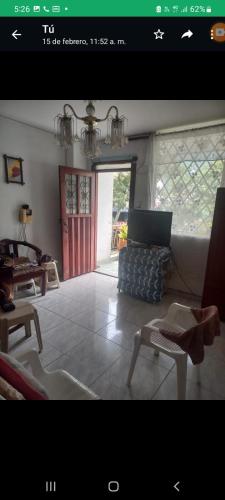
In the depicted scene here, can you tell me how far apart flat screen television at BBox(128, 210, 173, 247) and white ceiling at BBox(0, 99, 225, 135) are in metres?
1.15

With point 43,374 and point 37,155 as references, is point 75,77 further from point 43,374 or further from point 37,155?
point 37,155

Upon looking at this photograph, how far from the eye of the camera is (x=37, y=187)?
335 cm

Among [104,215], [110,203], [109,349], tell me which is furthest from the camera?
[110,203]

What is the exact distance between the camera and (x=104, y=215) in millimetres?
4699

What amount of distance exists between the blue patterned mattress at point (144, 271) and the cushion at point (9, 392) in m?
2.32

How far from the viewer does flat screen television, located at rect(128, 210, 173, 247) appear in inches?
Result: 115

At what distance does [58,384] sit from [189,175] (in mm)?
2764

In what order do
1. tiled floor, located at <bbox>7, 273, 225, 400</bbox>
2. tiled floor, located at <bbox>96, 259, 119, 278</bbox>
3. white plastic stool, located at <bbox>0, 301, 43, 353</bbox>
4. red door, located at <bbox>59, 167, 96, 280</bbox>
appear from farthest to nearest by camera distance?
tiled floor, located at <bbox>96, 259, 119, 278</bbox>, red door, located at <bbox>59, 167, 96, 280</bbox>, white plastic stool, located at <bbox>0, 301, 43, 353</bbox>, tiled floor, located at <bbox>7, 273, 225, 400</bbox>

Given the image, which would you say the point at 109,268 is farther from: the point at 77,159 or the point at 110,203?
the point at 77,159

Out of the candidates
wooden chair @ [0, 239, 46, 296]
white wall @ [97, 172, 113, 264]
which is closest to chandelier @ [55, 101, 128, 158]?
wooden chair @ [0, 239, 46, 296]
